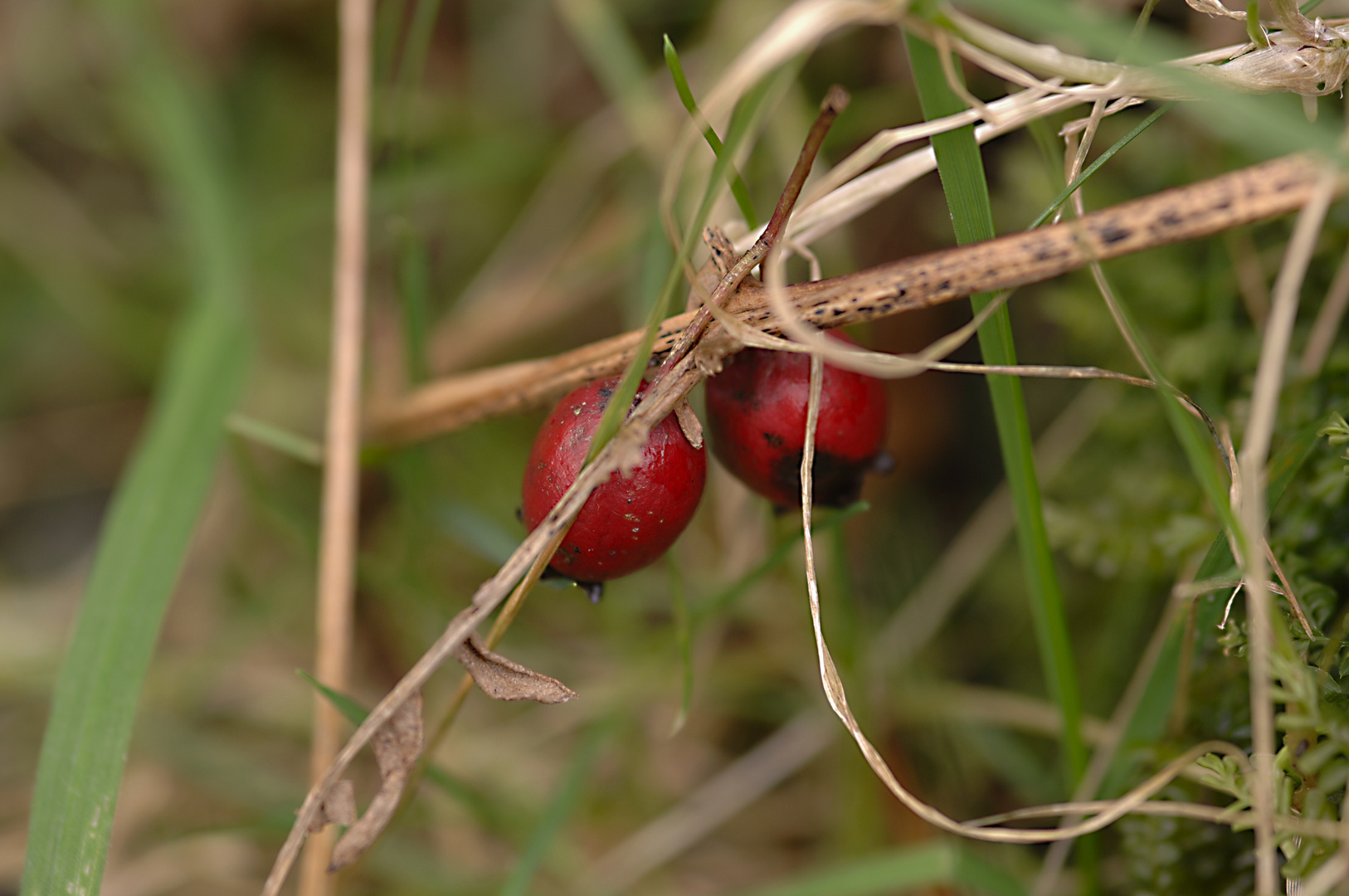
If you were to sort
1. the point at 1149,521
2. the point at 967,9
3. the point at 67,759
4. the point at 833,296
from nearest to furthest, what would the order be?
the point at 833,296
the point at 67,759
the point at 1149,521
the point at 967,9

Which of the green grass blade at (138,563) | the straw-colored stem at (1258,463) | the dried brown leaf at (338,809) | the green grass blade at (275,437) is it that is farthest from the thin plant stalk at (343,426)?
the straw-colored stem at (1258,463)

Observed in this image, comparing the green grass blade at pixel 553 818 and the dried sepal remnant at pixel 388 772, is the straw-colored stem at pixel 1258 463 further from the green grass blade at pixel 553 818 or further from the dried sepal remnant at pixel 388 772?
the green grass blade at pixel 553 818

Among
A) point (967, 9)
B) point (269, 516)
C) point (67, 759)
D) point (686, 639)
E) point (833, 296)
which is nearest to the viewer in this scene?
point (833, 296)

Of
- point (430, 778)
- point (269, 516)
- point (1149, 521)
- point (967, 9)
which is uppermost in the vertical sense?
point (967, 9)

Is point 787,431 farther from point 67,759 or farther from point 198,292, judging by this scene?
point 198,292

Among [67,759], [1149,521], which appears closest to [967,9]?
[1149,521]

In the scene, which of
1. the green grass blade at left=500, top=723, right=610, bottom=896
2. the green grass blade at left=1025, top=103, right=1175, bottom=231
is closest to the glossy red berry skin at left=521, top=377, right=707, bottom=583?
the green grass blade at left=1025, top=103, right=1175, bottom=231

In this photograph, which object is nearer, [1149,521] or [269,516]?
[1149,521]
